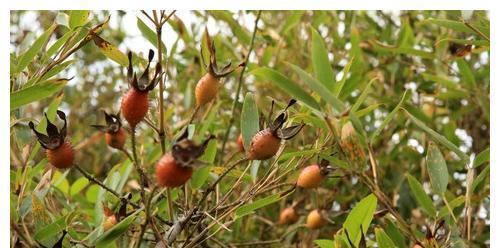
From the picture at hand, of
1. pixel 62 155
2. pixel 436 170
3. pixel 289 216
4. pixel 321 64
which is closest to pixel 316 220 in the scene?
pixel 289 216

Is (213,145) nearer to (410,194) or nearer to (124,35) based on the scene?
(410,194)

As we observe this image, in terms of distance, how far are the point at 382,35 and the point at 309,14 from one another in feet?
0.63

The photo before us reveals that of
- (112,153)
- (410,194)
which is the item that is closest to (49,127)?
(410,194)

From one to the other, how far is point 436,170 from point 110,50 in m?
0.39

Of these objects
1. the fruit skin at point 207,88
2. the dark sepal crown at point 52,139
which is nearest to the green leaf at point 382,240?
the fruit skin at point 207,88

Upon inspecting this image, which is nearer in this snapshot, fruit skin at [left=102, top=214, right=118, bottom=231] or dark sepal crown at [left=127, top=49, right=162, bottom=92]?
dark sepal crown at [left=127, top=49, right=162, bottom=92]

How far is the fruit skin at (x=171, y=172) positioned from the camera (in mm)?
522

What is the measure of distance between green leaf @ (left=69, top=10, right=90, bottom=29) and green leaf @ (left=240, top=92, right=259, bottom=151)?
0.21 meters

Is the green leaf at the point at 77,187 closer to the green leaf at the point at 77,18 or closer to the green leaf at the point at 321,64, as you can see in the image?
the green leaf at the point at 77,18

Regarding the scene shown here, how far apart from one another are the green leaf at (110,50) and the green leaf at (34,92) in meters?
0.10

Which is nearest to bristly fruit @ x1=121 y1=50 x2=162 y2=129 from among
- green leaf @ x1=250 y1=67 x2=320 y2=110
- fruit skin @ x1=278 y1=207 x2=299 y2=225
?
green leaf @ x1=250 y1=67 x2=320 y2=110

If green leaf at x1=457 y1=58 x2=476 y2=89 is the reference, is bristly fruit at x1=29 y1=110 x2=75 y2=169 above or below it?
below

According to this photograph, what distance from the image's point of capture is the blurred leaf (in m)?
0.68

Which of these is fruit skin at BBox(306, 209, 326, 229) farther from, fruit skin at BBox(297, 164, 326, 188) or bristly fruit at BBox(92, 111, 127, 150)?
bristly fruit at BBox(92, 111, 127, 150)
